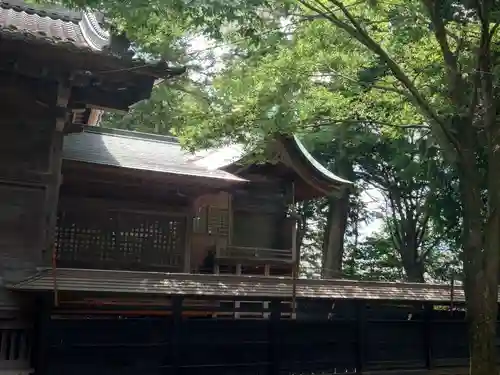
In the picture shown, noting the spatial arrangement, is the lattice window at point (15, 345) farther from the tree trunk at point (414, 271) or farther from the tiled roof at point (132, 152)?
the tree trunk at point (414, 271)

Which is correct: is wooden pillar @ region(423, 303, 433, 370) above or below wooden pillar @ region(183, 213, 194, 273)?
below

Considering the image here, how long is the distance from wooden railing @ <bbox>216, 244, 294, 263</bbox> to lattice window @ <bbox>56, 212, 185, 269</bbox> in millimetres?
2447

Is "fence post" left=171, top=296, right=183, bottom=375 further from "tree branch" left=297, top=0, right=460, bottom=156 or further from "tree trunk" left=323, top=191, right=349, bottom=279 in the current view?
"tree trunk" left=323, top=191, right=349, bottom=279

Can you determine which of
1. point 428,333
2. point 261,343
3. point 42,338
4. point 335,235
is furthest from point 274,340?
point 335,235

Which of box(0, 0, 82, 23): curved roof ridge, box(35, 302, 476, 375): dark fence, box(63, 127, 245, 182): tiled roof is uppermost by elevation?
box(0, 0, 82, 23): curved roof ridge

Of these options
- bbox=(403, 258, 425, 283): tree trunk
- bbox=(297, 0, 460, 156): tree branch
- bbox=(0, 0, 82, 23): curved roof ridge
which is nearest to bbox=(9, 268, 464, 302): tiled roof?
bbox=(297, 0, 460, 156): tree branch

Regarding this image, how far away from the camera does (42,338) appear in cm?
719

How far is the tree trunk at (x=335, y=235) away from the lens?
24.5m

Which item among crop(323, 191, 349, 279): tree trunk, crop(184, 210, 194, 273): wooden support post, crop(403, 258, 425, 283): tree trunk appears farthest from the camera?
crop(403, 258, 425, 283): tree trunk

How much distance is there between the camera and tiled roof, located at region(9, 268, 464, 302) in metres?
7.20

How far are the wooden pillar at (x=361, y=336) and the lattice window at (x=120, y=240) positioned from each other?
3821 mm

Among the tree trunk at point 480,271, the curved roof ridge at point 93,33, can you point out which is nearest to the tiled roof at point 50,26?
the curved roof ridge at point 93,33

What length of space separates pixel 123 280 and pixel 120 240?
3.62m

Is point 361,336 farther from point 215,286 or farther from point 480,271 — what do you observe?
point 215,286
